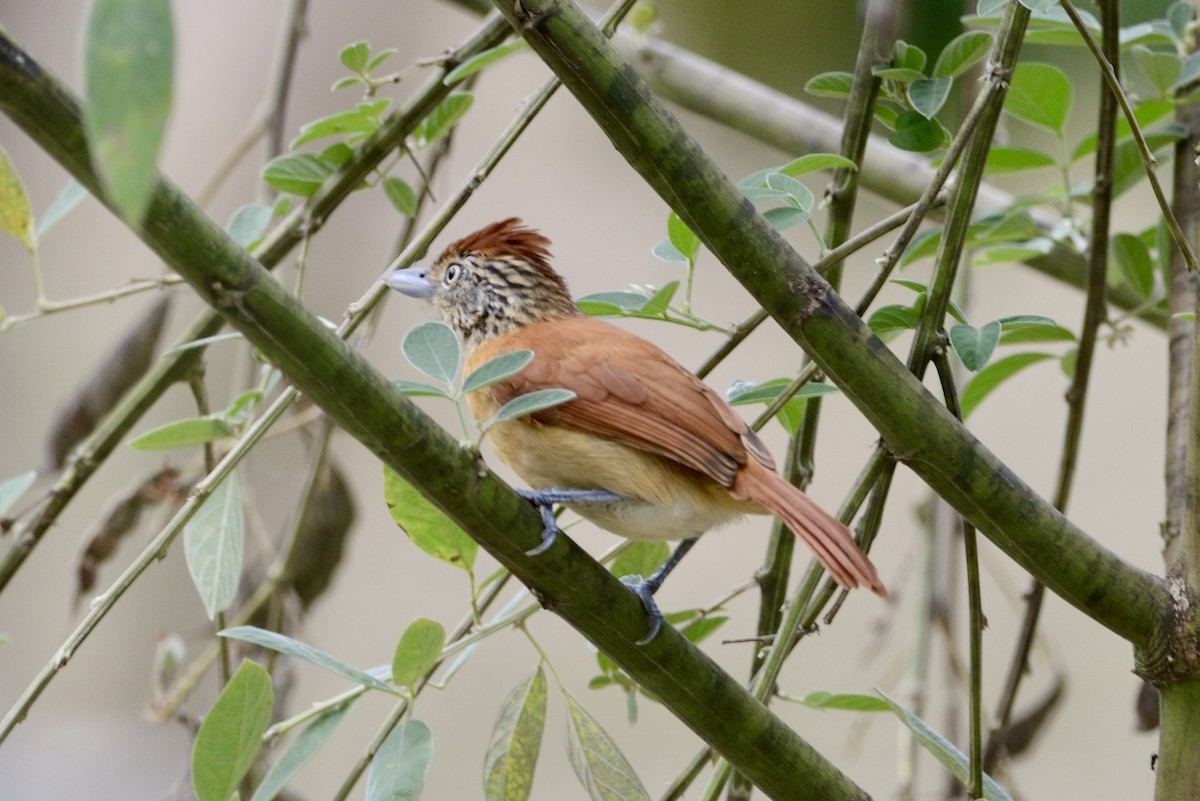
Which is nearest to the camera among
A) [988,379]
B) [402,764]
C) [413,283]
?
[402,764]

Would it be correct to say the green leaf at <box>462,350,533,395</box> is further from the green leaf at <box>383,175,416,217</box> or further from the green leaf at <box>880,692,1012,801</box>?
the green leaf at <box>383,175,416,217</box>

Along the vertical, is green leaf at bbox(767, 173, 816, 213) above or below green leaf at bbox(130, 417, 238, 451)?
above

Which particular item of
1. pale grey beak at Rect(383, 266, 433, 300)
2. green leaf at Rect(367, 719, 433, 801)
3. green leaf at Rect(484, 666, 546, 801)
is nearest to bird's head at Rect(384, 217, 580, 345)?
pale grey beak at Rect(383, 266, 433, 300)

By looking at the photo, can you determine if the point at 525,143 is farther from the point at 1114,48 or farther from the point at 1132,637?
the point at 1132,637

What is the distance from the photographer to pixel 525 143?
463 centimetres

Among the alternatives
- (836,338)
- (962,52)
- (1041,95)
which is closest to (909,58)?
(962,52)

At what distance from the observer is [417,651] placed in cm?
135

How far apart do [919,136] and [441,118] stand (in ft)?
2.33

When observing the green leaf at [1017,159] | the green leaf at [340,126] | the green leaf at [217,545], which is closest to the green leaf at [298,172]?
the green leaf at [340,126]

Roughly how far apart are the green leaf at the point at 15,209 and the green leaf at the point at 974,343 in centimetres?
109

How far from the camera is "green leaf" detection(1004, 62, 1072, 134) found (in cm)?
195

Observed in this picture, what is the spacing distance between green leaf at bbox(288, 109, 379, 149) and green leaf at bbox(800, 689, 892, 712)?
1.03 meters

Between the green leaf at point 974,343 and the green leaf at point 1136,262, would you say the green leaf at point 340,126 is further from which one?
the green leaf at point 1136,262

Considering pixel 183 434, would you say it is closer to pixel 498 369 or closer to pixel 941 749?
pixel 498 369
